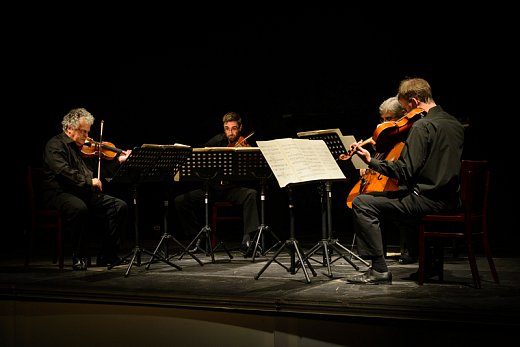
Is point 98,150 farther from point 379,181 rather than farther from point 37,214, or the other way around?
point 379,181

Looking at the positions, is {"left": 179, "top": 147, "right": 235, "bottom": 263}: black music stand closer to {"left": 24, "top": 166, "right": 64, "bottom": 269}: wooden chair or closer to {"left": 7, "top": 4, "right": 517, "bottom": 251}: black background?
{"left": 24, "top": 166, "right": 64, "bottom": 269}: wooden chair

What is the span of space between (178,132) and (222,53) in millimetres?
1048

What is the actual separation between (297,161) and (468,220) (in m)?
1.04

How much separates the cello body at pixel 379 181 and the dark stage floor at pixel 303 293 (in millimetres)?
570

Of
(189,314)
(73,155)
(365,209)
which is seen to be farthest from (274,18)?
(189,314)

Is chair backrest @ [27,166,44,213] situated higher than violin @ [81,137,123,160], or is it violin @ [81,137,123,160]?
violin @ [81,137,123,160]

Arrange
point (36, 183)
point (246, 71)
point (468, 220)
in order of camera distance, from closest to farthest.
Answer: point (468, 220) → point (36, 183) → point (246, 71)

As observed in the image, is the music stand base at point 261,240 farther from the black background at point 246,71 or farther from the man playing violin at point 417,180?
the black background at point 246,71

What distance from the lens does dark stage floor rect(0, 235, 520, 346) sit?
2.80 m

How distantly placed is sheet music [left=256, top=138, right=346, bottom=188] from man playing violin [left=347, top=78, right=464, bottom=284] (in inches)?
7.7

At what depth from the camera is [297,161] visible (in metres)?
3.59

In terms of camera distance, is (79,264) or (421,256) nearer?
(421,256)

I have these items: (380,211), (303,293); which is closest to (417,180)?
(380,211)

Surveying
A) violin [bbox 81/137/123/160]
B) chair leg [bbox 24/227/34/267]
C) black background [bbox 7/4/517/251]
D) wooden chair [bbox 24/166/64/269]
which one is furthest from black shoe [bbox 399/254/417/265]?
chair leg [bbox 24/227/34/267]
